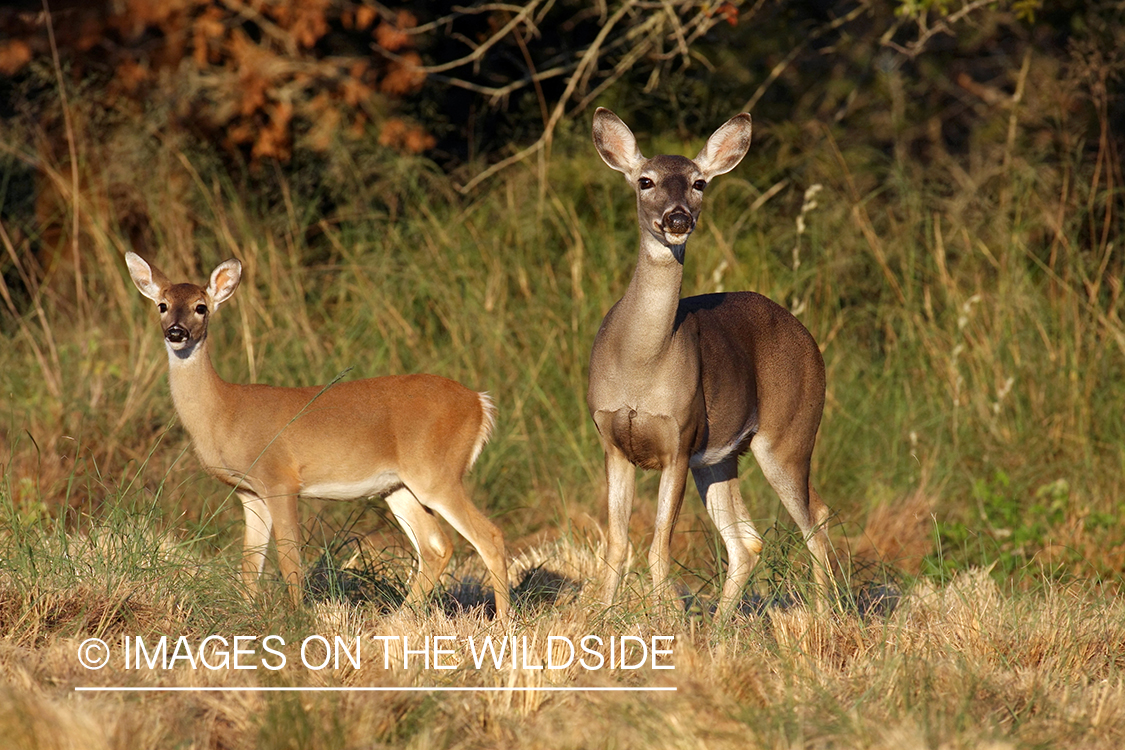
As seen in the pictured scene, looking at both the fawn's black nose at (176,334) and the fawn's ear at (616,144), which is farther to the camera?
the fawn's black nose at (176,334)

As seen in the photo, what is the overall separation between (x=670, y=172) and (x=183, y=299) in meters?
2.07

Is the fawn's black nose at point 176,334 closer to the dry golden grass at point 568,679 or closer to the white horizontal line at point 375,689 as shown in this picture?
the dry golden grass at point 568,679

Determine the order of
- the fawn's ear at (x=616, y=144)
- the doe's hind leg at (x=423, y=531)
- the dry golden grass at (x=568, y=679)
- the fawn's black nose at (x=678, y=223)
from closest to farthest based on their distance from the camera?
1. the dry golden grass at (x=568, y=679)
2. the fawn's black nose at (x=678, y=223)
3. the fawn's ear at (x=616, y=144)
4. the doe's hind leg at (x=423, y=531)

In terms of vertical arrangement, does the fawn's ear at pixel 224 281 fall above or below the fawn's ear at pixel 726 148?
below

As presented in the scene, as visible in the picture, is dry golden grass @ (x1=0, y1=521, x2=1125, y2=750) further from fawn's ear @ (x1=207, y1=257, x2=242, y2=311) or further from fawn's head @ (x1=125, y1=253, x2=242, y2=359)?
fawn's ear @ (x1=207, y1=257, x2=242, y2=311)

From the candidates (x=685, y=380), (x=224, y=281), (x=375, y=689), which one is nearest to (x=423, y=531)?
(x=224, y=281)

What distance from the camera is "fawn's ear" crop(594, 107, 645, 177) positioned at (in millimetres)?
5336

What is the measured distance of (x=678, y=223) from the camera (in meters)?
4.69

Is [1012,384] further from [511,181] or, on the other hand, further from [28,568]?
[28,568]

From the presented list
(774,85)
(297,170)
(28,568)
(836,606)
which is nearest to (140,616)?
(28,568)

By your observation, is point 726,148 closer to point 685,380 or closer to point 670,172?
point 670,172

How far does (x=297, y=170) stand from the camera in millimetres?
10391

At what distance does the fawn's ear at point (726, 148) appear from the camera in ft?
17.5
